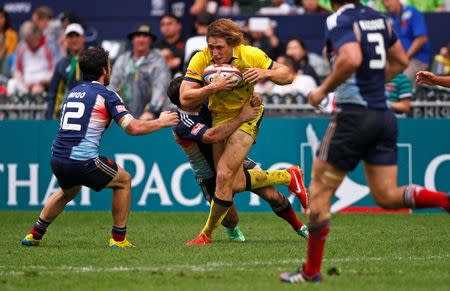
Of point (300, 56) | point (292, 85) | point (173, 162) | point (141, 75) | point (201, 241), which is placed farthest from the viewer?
point (300, 56)

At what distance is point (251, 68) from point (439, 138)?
17.5 ft

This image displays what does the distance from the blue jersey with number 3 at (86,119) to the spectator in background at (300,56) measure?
7243 millimetres

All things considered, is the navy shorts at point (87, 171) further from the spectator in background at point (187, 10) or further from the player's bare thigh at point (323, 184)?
the spectator in background at point (187, 10)

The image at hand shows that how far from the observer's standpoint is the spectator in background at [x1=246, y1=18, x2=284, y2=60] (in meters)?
18.3

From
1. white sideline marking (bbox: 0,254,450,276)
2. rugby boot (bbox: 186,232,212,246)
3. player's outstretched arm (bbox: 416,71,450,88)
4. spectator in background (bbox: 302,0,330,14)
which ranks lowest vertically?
rugby boot (bbox: 186,232,212,246)

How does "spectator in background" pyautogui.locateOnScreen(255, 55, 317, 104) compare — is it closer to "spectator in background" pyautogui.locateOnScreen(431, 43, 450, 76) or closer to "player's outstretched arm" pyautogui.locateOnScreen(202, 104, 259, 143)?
"spectator in background" pyautogui.locateOnScreen(431, 43, 450, 76)

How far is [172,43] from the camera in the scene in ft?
61.0

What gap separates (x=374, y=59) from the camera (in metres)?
8.27

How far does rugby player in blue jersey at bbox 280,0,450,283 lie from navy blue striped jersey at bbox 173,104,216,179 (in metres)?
3.07

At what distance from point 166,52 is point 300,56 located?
220 centimetres

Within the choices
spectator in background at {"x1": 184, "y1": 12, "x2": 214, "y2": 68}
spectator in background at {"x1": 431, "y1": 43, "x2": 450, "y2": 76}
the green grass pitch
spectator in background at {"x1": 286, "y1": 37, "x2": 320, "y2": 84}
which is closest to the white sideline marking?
the green grass pitch

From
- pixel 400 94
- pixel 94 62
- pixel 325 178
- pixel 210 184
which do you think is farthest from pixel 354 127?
pixel 400 94

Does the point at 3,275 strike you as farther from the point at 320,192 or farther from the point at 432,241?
the point at 432,241

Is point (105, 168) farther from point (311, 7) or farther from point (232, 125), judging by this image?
point (311, 7)
